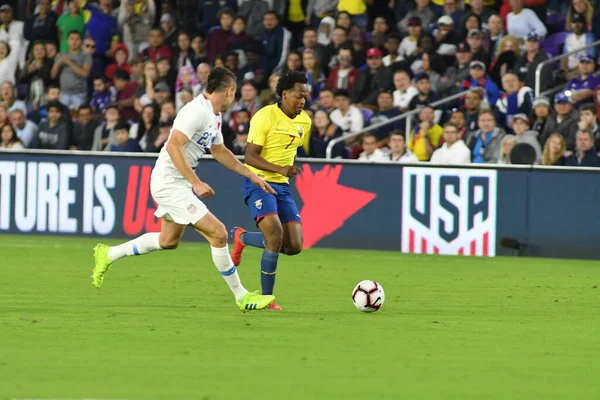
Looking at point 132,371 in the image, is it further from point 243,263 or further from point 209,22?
point 209,22

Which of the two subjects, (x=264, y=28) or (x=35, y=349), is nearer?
(x=35, y=349)

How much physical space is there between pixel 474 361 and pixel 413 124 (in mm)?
12520

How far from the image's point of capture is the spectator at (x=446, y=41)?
21203 mm

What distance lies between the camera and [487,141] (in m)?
18.9

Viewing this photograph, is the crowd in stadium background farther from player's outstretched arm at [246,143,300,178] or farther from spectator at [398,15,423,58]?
player's outstretched arm at [246,143,300,178]

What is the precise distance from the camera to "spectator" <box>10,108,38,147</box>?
2208 cm

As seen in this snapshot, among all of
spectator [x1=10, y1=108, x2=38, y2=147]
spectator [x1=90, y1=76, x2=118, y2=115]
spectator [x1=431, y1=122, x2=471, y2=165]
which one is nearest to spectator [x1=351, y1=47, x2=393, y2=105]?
spectator [x1=431, y1=122, x2=471, y2=165]

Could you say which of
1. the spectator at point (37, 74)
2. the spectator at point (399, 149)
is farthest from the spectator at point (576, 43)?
the spectator at point (37, 74)

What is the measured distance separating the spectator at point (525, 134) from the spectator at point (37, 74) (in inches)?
379

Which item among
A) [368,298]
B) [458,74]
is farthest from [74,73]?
[368,298]

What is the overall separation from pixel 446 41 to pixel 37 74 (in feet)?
26.2

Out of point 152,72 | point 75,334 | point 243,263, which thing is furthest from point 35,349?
point 152,72

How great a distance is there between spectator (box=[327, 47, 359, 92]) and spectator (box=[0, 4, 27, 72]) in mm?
6631

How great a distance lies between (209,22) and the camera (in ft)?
79.9
